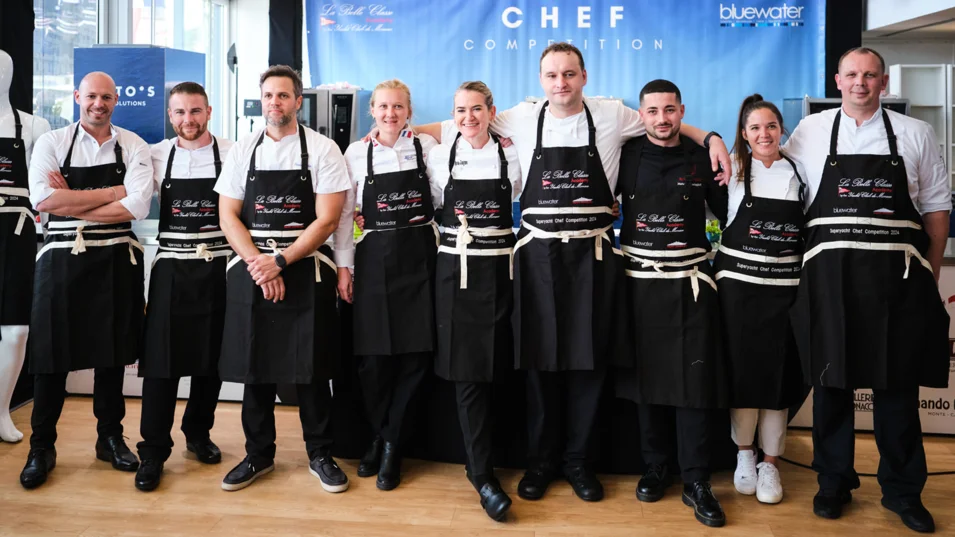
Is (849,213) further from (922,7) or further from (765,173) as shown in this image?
(922,7)

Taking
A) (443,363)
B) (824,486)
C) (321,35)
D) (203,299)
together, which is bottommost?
(824,486)

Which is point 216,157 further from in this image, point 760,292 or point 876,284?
point 876,284

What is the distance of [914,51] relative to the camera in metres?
9.69

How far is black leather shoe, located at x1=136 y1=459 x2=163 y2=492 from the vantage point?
3.15 meters

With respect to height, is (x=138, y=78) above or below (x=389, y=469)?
above

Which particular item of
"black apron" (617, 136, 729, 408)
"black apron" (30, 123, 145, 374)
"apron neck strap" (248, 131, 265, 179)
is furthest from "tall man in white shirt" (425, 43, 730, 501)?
"black apron" (30, 123, 145, 374)

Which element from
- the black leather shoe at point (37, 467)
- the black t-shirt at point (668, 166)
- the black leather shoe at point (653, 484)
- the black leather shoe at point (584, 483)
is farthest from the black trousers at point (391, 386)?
the black leather shoe at point (37, 467)

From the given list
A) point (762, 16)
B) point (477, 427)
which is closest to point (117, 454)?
point (477, 427)

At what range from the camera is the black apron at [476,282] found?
306 cm

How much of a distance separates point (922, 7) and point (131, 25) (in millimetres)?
6886

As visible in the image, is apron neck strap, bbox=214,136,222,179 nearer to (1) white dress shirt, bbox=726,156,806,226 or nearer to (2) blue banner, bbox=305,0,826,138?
(1) white dress shirt, bbox=726,156,806,226

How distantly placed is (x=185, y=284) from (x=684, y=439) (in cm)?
193

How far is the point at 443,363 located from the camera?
3104 mm

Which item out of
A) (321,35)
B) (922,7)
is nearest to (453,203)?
(321,35)
